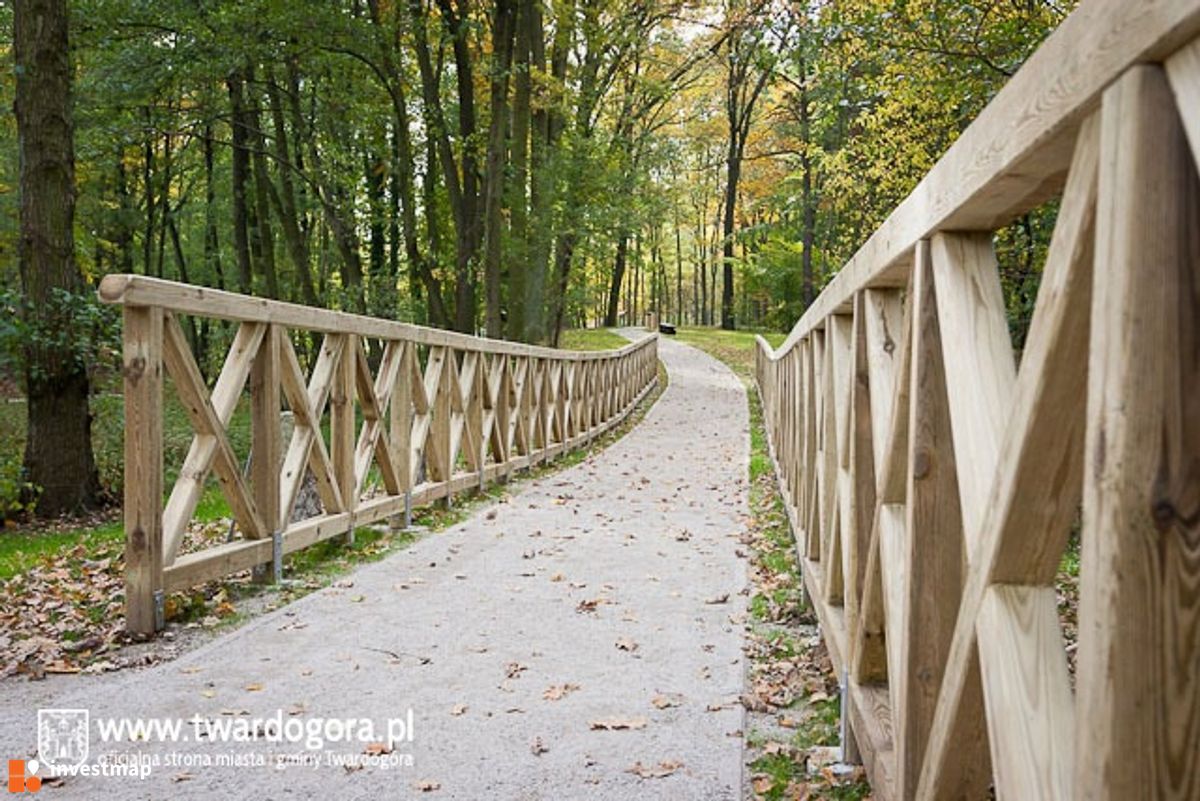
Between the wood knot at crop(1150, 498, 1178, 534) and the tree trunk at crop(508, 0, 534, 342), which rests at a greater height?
the tree trunk at crop(508, 0, 534, 342)

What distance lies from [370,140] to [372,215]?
1781 mm

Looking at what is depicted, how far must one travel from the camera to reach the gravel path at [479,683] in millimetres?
3080

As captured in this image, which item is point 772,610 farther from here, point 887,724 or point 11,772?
point 11,772

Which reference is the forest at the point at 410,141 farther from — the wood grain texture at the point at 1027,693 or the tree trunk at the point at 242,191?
the wood grain texture at the point at 1027,693

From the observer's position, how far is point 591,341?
34.1 metres

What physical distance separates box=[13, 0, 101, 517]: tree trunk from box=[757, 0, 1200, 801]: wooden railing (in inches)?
325

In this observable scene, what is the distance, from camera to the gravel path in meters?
3.08

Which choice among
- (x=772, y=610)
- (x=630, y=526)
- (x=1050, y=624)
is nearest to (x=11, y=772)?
(x=1050, y=624)

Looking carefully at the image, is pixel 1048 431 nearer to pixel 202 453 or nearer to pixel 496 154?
pixel 202 453

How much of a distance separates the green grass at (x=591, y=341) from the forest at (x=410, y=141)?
3442mm

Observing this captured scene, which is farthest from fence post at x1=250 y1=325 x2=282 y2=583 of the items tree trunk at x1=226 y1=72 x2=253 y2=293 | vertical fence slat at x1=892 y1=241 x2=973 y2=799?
tree trunk at x1=226 y1=72 x2=253 y2=293

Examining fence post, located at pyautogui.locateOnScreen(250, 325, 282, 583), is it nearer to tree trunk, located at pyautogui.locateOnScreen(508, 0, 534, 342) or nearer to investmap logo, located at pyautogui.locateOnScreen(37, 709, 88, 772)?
investmap logo, located at pyautogui.locateOnScreen(37, 709, 88, 772)

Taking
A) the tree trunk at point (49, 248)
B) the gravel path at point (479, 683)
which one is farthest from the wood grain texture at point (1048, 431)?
the tree trunk at point (49, 248)

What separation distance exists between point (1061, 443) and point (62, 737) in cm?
329
